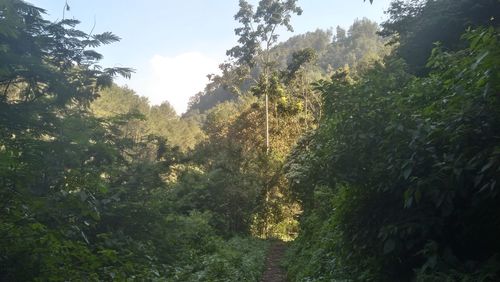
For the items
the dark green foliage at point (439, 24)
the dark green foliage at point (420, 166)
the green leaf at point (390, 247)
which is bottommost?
the green leaf at point (390, 247)

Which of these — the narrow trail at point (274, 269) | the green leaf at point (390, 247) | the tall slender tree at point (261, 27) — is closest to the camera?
the green leaf at point (390, 247)

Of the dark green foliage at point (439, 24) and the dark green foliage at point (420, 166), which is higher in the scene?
the dark green foliage at point (439, 24)

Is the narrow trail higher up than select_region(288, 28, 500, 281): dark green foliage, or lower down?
lower down

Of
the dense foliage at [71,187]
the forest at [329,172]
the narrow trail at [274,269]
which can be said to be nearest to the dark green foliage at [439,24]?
the forest at [329,172]

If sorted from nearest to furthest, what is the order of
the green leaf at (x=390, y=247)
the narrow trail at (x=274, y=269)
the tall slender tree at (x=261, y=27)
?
the green leaf at (x=390, y=247) < the narrow trail at (x=274, y=269) < the tall slender tree at (x=261, y=27)

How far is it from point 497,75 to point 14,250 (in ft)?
14.7

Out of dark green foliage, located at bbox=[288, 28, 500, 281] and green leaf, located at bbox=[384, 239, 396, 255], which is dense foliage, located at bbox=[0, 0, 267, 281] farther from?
dark green foliage, located at bbox=[288, 28, 500, 281]

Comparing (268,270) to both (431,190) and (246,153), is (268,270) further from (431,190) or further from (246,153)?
(246,153)

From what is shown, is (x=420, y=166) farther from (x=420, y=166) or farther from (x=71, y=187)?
(x=71, y=187)

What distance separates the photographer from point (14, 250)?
372cm

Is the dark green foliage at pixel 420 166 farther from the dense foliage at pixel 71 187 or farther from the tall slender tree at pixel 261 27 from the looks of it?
the tall slender tree at pixel 261 27

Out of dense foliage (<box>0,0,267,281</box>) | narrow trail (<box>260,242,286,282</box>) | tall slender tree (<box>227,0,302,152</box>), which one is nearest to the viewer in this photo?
dense foliage (<box>0,0,267,281</box>)

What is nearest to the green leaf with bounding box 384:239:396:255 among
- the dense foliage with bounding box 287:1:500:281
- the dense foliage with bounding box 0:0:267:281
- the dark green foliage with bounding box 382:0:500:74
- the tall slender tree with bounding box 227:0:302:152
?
the dense foliage with bounding box 287:1:500:281

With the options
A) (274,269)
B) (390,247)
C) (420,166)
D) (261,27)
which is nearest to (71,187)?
(390,247)
